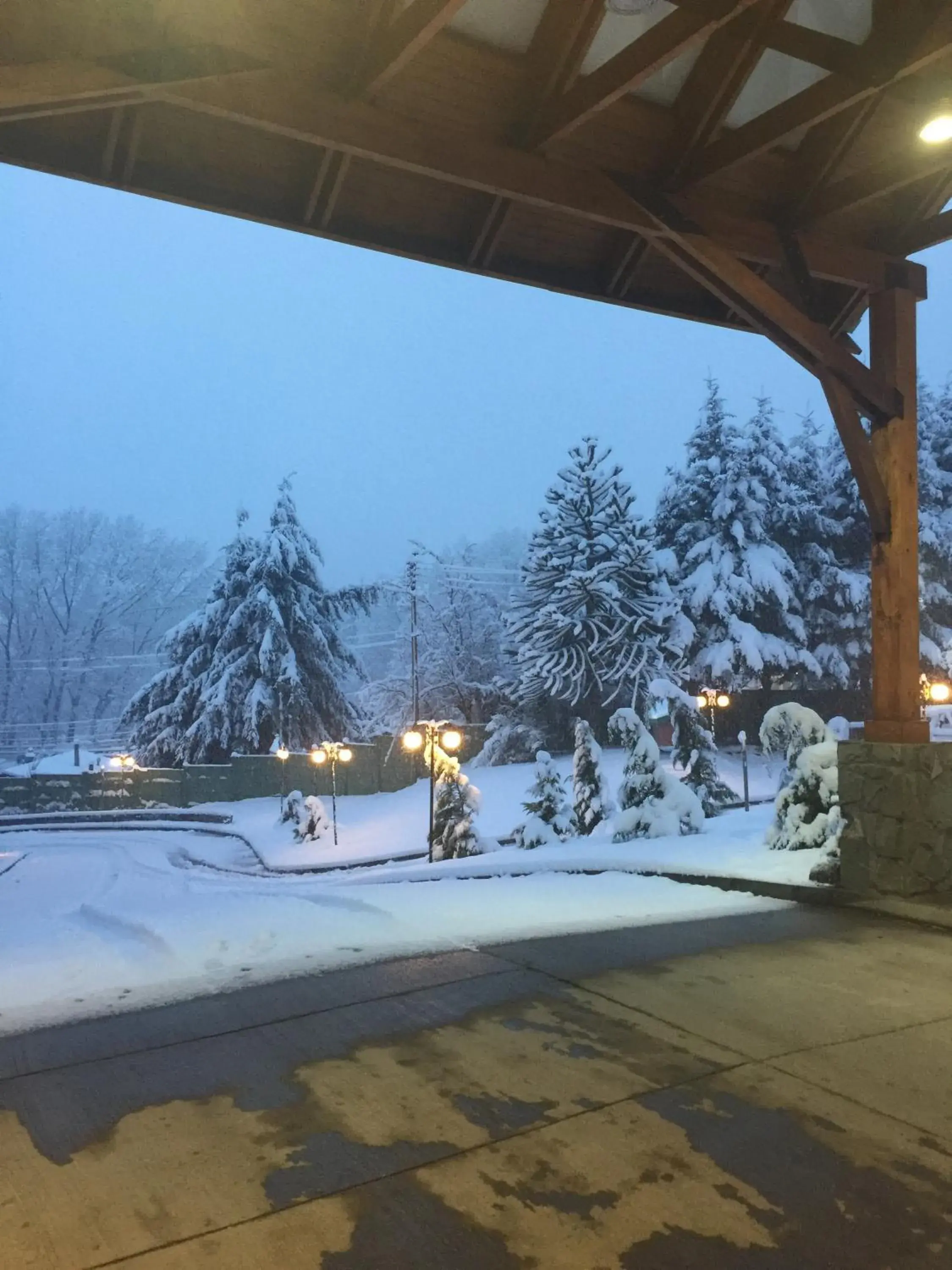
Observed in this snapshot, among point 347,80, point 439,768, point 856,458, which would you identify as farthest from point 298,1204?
point 439,768

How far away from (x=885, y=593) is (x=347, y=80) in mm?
4586

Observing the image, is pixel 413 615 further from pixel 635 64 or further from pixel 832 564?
pixel 635 64

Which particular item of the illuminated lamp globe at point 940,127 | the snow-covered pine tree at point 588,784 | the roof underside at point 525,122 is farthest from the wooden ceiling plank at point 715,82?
the snow-covered pine tree at point 588,784

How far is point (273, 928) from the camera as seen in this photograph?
5.70 m

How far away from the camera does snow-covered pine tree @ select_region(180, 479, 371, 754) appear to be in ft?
126

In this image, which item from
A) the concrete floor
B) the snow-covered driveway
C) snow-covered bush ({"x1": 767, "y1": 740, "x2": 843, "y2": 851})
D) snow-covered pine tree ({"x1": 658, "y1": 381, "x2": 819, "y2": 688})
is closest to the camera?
the concrete floor

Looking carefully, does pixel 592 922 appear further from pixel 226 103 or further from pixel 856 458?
pixel 226 103

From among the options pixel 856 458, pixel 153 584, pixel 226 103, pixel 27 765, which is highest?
pixel 153 584

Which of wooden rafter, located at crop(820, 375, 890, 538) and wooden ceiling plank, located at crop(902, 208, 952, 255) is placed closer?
wooden rafter, located at crop(820, 375, 890, 538)

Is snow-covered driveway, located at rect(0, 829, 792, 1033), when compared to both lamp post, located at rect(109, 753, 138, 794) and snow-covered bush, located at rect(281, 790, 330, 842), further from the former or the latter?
lamp post, located at rect(109, 753, 138, 794)

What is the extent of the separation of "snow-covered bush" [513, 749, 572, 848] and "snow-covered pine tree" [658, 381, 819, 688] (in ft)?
53.3

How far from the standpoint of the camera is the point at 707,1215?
101 inches

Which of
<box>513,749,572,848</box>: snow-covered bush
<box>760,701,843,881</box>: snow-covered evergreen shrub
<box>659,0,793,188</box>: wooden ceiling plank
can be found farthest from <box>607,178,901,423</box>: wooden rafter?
<box>513,749,572,848</box>: snow-covered bush

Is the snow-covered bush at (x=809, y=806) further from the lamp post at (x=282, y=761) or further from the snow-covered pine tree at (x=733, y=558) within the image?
the lamp post at (x=282, y=761)
